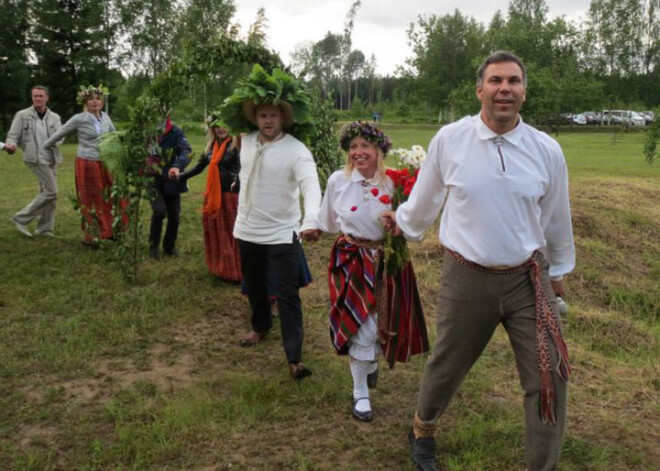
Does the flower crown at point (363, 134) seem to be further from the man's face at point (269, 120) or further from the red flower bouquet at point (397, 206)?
the man's face at point (269, 120)

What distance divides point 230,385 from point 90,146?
4574mm

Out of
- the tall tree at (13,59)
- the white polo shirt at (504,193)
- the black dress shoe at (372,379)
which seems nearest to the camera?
the white polo shirt at (504,193)

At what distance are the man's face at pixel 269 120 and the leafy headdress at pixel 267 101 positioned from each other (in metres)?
0.04

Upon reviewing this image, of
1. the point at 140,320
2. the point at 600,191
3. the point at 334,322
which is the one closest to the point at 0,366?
the point at 140,320

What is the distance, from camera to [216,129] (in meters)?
6.22

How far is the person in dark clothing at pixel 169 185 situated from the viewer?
6959 millimetres

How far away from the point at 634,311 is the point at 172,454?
16.8ft

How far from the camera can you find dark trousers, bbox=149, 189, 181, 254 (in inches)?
285

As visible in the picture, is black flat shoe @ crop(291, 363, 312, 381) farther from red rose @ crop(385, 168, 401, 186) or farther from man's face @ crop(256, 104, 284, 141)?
man's face @ crop(256, 104, 284, 141)

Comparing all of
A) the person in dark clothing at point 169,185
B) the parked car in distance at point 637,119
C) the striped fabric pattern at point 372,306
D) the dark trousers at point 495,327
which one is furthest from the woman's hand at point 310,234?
the parked car in distance at point 637,119

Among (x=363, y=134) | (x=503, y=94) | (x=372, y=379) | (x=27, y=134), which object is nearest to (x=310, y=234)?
(x=363, y=134)

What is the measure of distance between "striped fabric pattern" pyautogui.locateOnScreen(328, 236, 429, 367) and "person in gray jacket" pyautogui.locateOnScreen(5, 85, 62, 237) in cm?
569

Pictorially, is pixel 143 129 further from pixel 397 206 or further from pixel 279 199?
pixel 397 206

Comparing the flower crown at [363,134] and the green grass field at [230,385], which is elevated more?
the flower crown at [363,134]
